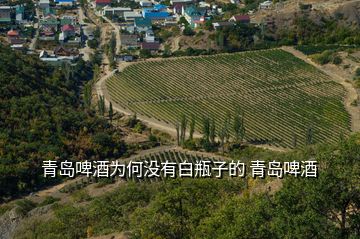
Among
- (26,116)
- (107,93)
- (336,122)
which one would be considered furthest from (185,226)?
(107,93)

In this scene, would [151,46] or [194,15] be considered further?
[194,15]

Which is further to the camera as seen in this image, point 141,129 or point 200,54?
point 200,54

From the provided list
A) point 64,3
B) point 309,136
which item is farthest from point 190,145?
point 64,3

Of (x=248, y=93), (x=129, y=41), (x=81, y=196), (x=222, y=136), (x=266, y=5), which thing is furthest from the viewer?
(x=266, y=5)

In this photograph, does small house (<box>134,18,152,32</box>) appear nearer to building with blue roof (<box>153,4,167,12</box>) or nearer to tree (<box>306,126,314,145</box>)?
building with blue roof (<box>153,4,167,12</box>)

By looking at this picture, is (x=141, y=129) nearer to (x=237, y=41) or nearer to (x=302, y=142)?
(x=302, y=142)

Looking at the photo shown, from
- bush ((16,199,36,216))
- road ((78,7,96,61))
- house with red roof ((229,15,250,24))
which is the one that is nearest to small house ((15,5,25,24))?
road ((78,7,96,61))

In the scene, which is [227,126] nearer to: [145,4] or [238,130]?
[238,130]
